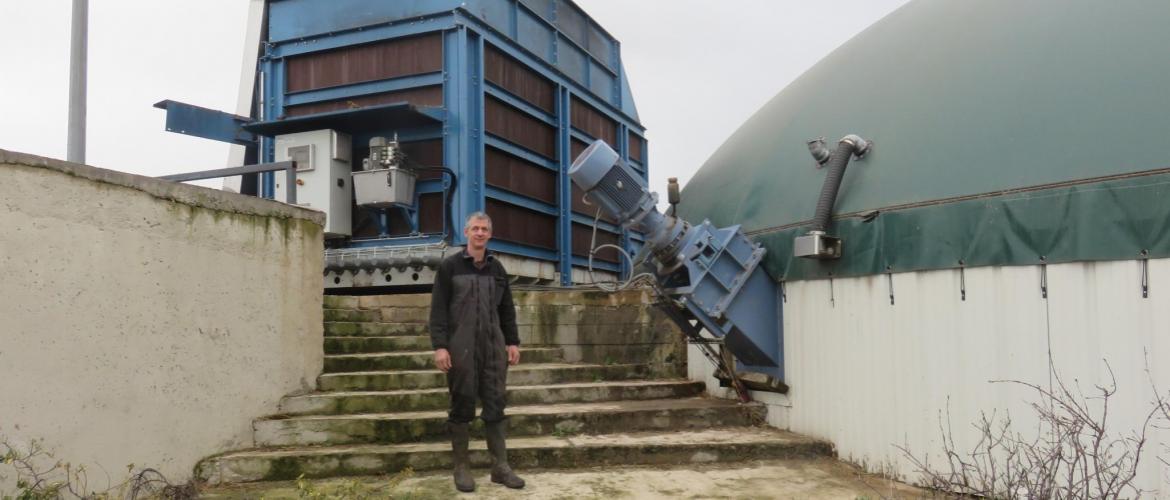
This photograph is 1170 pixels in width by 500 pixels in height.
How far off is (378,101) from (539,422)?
16.4ft

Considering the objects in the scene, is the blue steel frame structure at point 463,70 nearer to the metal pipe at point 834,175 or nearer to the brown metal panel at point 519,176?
the brown metal panel at point 519,176

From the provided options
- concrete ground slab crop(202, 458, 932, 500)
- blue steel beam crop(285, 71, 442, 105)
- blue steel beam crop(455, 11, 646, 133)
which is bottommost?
concrete ground slab crop(202, 458, 932, 500)

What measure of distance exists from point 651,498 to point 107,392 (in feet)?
10.6

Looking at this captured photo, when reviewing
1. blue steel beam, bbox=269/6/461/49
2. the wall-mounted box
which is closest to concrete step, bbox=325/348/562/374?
the wall-mounted box

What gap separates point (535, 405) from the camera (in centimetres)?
645

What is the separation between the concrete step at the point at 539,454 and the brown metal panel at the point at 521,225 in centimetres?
385

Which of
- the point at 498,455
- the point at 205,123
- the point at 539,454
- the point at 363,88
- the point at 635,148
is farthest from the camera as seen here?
the point at 635,148

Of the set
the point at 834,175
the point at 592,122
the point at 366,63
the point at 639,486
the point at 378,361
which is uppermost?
the point at 366,63

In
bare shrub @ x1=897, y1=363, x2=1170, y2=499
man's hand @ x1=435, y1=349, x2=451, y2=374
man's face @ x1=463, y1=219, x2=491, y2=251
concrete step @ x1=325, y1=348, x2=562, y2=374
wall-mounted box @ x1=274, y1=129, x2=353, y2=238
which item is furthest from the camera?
wall-mounted box @ x1=274, y1=129, x2=353, y2=238

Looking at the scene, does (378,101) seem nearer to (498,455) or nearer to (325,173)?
(325,173)

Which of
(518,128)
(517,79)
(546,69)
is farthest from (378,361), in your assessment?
(546,69)

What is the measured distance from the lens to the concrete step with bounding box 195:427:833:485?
17.0 ft

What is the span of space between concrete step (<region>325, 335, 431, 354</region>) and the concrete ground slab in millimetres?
1893

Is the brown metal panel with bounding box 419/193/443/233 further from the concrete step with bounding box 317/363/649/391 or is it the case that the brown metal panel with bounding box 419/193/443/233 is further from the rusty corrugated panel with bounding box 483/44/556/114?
the concrete step with bounding box 317/363/649/391
